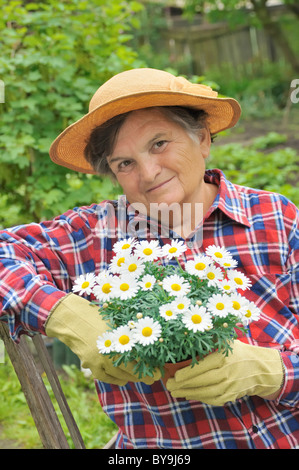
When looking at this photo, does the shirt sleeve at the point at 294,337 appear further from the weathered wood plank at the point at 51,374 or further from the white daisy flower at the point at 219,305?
the weathered wood plank at the point at 51,374

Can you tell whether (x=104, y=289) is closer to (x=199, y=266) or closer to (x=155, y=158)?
(x=199, y=266)

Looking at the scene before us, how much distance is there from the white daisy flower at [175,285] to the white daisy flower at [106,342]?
0.16 m

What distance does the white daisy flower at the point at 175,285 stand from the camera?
110 centimetres

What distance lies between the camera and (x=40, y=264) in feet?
4.85

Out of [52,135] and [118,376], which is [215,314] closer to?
[118,376]

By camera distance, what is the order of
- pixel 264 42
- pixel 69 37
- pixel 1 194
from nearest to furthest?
pixel 69 37 < pixel 1 194 < pixel 264 42

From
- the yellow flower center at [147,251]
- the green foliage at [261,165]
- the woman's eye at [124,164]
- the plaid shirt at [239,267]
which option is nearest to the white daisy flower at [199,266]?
the yellow flower center at [147,251]

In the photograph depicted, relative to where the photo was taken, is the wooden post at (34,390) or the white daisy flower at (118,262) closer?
the white daisy flower at (118,262)

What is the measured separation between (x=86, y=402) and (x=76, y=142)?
168 centimetres

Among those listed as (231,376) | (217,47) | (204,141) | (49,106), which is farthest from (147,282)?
(217,47)

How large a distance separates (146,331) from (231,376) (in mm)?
302

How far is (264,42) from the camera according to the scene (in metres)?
12.6

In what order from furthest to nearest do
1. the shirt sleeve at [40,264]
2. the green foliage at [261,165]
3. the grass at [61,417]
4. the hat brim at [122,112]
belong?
the green foliage at [261,165]
the grass at [61,417]
the hat brim at [122,112]
the shirt sleeve at [40,264]

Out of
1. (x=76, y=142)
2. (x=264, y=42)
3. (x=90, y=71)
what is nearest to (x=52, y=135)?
(x=90, y=71)
